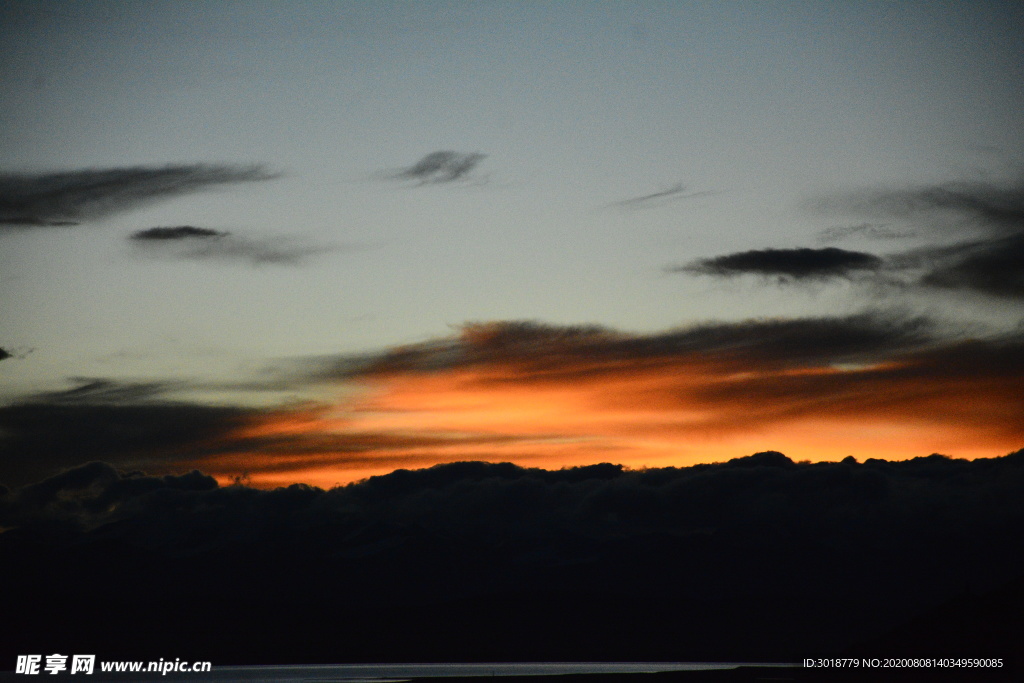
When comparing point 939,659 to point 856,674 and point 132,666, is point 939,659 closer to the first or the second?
point 856,674

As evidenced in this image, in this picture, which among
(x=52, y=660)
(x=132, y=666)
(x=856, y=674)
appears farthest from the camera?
(x=856, y=674)

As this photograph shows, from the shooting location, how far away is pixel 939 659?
196875mm

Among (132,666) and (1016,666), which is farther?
(1016,666)

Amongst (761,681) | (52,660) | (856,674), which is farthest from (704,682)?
(52,660)

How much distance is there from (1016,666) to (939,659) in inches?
689

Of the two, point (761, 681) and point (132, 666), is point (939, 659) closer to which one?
point (761, 681)

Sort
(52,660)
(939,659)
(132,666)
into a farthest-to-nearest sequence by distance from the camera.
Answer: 1. (939,659)
2. (132,666)
3. (52,660)

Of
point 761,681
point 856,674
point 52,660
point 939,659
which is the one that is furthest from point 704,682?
point 52,660

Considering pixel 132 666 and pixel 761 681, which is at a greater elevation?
pixel 132 666

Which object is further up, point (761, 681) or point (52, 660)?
point (52, 660)

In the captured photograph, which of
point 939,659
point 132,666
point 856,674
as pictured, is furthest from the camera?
point 939,659

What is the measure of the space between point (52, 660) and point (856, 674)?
13197 cm

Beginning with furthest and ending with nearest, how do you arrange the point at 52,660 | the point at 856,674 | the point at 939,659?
1. the point at 939,659
2. the point at 856,674
3. the point at 52,660

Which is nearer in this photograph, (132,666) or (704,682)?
(132,666)
